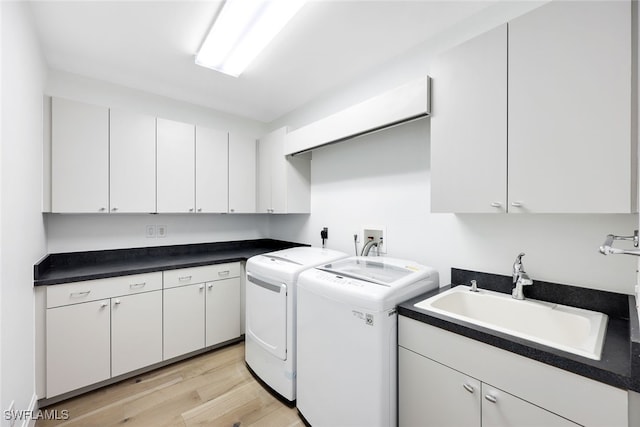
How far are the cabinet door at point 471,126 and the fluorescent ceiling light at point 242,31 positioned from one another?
0.92m

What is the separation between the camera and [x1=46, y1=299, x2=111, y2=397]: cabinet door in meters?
1.81

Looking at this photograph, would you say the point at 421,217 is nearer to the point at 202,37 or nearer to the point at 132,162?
the point at 202,37

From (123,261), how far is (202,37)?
2.01 metres

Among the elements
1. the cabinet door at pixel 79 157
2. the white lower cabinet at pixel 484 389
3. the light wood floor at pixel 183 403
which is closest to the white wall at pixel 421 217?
the white lower cabinet at pixel 484 389

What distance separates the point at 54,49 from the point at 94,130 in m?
0.58

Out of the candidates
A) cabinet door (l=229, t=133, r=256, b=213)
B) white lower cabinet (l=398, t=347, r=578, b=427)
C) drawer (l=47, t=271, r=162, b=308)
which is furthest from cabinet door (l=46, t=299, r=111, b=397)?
white lower cabinet (l=398, t=347, r=578, b=427)

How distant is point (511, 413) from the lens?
39.1 inches

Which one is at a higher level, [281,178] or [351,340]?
[281,178]

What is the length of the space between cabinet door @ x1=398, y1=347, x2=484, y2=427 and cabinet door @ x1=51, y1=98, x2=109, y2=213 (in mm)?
2526

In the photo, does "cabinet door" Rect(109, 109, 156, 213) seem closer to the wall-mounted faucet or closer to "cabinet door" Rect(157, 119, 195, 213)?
"cabinet door" Rect(157, 119, 195, 213)

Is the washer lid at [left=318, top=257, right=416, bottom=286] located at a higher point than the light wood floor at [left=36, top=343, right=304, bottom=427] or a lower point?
higher

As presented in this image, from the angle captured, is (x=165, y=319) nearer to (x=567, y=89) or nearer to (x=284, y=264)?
(x=284, y=264)

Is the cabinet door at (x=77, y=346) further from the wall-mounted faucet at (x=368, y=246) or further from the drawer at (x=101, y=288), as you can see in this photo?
the wall-mounted faucet at (x=368, y=246)

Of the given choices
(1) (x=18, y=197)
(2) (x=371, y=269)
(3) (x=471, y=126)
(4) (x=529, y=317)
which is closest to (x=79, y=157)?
(1) (x=18, y=197)
